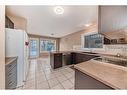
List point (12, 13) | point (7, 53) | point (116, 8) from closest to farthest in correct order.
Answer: point (116, 8)
point (7, 53)
point (12, 13)

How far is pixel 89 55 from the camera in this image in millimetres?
4656

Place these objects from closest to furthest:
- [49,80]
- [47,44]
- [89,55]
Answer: [49,80]
[89,55]
[47,44]

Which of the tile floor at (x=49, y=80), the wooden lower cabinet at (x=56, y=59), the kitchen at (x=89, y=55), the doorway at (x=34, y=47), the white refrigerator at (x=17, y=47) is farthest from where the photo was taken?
the doorway at (x=34, y=47)

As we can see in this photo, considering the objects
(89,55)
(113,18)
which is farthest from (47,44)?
(113,18)

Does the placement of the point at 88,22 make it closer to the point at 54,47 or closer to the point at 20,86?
the point at 20,86

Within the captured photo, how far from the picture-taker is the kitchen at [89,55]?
1.36m

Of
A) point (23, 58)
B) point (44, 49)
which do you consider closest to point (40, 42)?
point (44, 49)

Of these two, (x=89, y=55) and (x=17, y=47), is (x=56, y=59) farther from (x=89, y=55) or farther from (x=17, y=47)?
(x=17, y=47)

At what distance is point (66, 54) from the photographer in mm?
5551

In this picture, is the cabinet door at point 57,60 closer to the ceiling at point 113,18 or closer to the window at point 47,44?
the ceiling at point 113,18

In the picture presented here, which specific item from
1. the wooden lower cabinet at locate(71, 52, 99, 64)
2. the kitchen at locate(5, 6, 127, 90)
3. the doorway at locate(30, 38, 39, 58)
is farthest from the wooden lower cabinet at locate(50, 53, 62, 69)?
the doorway at locate(30, 38, 39, 58)

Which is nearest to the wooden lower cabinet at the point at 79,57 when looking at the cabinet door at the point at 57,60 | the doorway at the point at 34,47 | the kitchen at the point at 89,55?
the kitchen at the point at 89,55

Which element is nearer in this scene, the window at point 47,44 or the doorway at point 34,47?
the doorway at point 34,47
